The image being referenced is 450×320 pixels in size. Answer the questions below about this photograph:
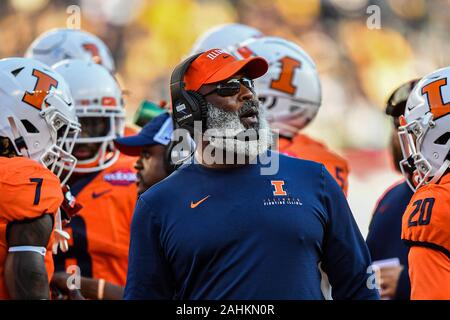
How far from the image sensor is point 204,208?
3.16 metres

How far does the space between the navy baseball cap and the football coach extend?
1.48 metres

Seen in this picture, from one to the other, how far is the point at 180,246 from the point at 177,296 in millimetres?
200

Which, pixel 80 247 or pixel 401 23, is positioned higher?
pixel 401 23

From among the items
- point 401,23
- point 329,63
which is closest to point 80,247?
point 329,63

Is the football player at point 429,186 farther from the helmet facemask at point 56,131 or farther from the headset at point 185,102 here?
the helmet facemask at point 56,131

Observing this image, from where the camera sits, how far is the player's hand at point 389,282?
491 cm

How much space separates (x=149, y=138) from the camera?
4.86m

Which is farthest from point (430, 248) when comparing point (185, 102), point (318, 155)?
point (318, 155)

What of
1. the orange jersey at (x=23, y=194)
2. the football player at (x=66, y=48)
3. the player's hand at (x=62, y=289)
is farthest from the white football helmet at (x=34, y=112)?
the football player at (x=66, y=48)

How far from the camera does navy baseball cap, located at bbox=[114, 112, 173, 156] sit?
4.85 metres

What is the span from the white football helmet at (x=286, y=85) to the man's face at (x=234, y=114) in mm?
1931

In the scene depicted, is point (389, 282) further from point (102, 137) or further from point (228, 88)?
point (228, 88)

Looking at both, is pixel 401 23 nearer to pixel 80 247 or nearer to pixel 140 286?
pixel 80 247

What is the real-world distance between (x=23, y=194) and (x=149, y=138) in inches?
59.4
